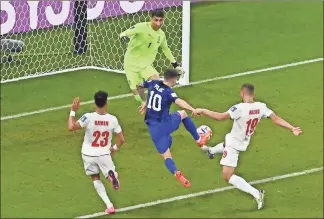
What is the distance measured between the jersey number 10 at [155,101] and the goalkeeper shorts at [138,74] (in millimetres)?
2812

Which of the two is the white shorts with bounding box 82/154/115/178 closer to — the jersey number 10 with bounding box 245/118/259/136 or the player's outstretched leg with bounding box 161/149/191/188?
the player's outstretched leg with bounding box 161/149/191/188

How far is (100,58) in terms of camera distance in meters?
24.8

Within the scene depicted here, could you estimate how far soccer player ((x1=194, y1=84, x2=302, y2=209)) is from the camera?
17.0 m

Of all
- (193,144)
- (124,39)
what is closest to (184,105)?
(193,144)

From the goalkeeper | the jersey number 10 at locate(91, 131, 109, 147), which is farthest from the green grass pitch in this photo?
the jersey number 10 at locate(91, 131, 109, 147)

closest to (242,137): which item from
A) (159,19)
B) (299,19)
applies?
(159,19)

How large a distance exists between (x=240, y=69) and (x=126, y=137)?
15.5 feet

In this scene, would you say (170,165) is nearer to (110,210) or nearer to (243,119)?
(110,210)

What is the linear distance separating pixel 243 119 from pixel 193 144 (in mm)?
3182

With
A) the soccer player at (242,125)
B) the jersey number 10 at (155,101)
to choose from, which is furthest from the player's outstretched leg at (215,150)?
the jersey number 10 at (155,101)

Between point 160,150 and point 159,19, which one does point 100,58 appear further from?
point 160,150

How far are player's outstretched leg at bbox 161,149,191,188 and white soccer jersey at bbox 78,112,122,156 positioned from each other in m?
1.21

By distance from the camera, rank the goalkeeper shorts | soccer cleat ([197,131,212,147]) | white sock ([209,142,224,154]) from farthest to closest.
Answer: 1. the goalkeeper shorts
2. soccer cleat ([197,131,212,147])
3. white sock ([209,142,224,154])

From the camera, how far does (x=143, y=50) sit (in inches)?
819
